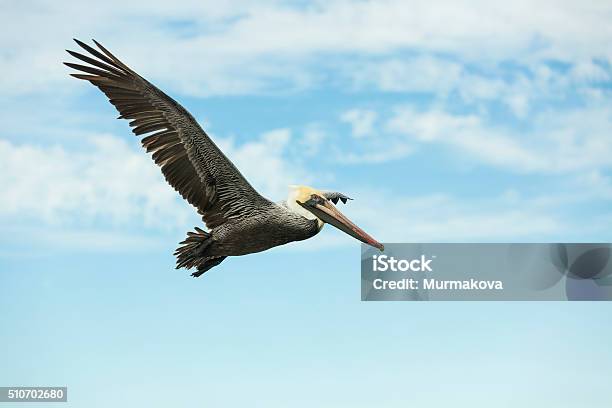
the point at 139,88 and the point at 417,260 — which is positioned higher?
the point at 139,88

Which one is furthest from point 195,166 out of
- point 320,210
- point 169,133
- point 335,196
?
point 335,196

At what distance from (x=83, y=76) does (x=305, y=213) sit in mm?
3034

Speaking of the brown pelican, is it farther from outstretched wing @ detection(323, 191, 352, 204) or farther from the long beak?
outstretched wing @ detection(323, 191, 352, 204)

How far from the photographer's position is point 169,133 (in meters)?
12.6

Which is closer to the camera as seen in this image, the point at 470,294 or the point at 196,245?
the point at 196,245

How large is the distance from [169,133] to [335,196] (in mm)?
2538

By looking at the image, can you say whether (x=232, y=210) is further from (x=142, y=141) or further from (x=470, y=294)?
(x=470, y=294)

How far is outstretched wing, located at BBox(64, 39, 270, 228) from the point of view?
12523 millimetres

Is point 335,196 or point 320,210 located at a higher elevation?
point 335,196

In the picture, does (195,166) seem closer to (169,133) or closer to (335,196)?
(169,133)

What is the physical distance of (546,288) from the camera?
51.8ft

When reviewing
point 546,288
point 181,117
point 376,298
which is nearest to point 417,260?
point 376,298

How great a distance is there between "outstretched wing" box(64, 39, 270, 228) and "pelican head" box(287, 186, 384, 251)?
42 centimetres

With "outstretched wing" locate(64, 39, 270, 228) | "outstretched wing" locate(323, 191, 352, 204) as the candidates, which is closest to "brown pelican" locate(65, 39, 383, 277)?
"outstretched wing" locate(64, 39, 270, 228)
